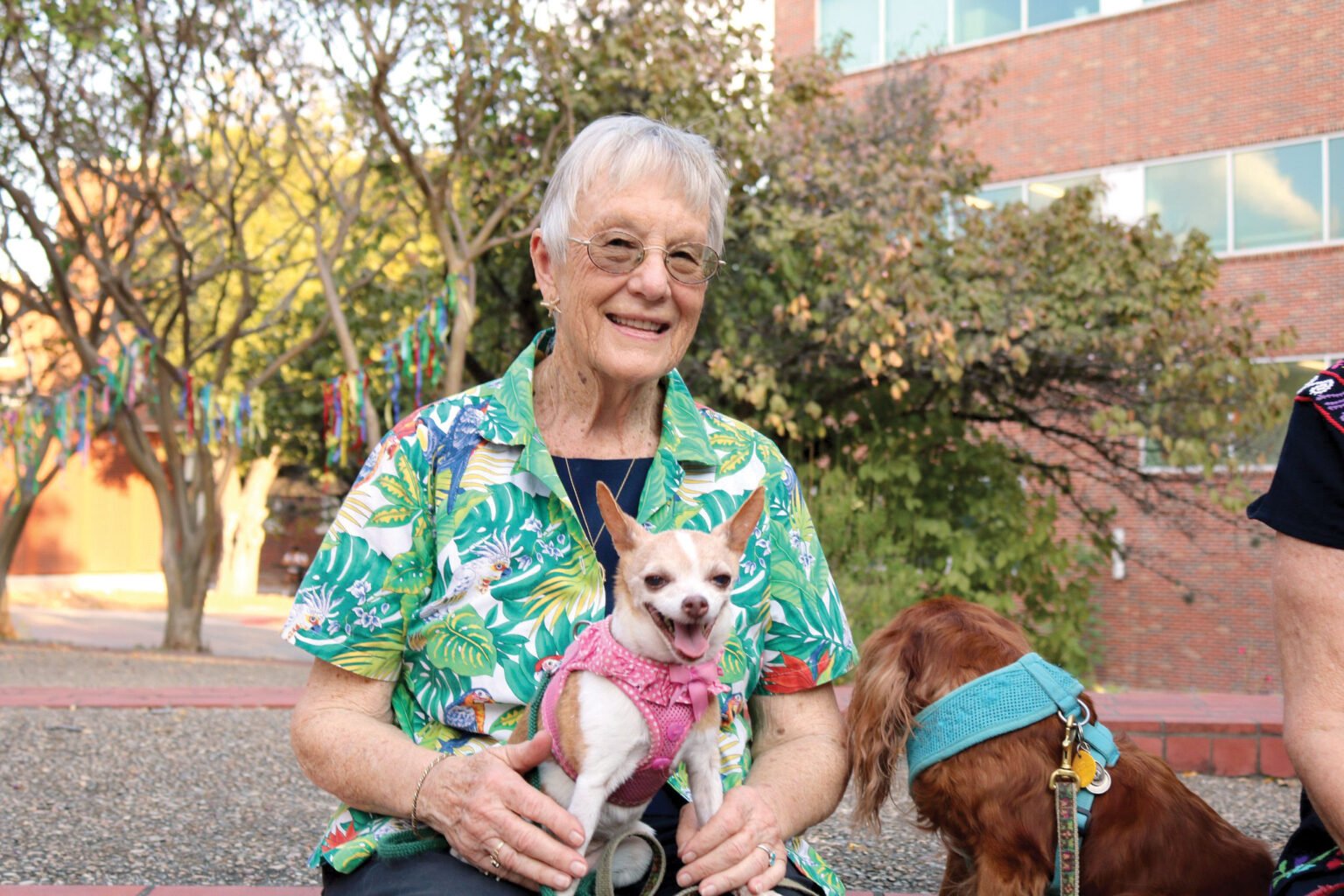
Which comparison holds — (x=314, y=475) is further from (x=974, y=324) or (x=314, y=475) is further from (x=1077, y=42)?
(x=1077, y=42)

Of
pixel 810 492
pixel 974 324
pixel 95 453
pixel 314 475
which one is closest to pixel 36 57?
pixel 314 475

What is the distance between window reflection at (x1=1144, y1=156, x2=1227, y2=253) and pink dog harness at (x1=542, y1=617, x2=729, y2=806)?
15.5m

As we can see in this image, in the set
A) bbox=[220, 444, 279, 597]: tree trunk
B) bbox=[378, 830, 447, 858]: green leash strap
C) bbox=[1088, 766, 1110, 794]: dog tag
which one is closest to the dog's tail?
bbox=[1088, 766, 1110, 794]: dog tag

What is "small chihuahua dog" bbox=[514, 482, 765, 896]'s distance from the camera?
185cm

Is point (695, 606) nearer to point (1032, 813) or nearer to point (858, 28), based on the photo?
point (1032, 813)

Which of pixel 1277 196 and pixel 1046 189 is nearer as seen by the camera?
pixel 1277 196

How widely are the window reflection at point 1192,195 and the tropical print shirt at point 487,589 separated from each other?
591 inches

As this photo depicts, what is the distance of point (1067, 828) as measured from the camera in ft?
7.20

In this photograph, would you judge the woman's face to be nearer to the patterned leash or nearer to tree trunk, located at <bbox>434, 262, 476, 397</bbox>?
the patterned leash

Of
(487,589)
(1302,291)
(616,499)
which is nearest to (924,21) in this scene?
(1302,291)

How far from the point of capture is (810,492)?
33.0 feet

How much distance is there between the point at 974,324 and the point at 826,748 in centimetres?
766

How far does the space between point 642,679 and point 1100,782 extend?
3.34 ft

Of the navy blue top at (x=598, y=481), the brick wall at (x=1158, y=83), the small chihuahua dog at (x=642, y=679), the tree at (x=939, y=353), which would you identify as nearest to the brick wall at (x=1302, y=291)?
the brick wall at (x=1158, y=83)
